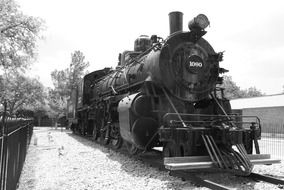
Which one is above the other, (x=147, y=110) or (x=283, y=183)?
(x=147, y=110)

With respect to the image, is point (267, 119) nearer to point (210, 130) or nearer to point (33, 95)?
point (210, 130)

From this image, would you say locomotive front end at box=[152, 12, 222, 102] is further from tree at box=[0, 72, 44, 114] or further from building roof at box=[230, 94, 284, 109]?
tree at box=[0, 72, 44, 114]

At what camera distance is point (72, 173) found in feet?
22.9

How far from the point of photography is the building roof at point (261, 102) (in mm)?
28659

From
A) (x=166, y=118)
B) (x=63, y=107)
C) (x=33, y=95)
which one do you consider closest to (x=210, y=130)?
(x=166, y=118)

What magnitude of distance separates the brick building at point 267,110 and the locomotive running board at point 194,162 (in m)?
19.4

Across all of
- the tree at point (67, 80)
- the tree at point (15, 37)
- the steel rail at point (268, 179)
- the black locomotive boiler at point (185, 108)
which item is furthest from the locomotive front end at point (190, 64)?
the tree at point (67, 80)

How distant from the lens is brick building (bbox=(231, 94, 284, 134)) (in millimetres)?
26344

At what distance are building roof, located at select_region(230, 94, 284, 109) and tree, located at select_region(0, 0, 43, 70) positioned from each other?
22.5 meters

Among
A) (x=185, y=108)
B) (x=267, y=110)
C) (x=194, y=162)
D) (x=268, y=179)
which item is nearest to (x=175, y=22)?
(x=185, y=108)

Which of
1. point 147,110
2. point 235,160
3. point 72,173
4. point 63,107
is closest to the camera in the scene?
point 235,160

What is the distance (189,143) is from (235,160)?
102cm

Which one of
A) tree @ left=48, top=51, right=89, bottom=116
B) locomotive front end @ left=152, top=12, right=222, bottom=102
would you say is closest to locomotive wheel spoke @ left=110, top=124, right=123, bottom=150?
locomotive front end @ left=152, top=12, right=222, bottom=102

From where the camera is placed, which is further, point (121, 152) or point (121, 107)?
point (121, 152)
